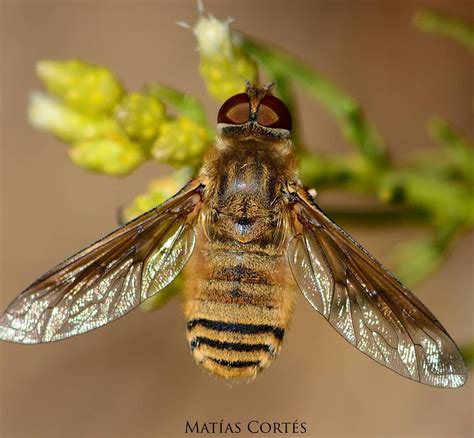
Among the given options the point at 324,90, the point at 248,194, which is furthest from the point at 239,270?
the point at 324,90

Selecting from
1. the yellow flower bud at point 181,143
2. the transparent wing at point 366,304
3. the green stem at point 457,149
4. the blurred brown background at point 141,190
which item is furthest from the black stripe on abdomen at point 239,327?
the blurred brown background at point 141,190

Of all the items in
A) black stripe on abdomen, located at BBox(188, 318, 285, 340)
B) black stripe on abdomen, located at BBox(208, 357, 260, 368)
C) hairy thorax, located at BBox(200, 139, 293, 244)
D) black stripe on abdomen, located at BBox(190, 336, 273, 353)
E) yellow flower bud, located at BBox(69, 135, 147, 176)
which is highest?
yellow flower bud, located at BBox(69, 135, 147, 176)

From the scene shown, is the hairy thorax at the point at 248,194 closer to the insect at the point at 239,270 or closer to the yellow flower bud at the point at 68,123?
the insect at the point at 239,270

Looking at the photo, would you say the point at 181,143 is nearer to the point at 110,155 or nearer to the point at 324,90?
the point at 110,155

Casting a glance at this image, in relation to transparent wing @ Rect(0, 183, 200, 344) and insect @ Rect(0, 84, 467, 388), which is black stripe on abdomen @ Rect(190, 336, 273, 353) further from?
transparent wing @ Rect(0, 183, 200, 344)

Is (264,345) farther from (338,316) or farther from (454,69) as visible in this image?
(454,69)

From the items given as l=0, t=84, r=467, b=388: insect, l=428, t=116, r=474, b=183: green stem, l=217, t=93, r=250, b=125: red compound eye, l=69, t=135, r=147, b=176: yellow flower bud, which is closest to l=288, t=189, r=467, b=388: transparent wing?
l=0, t=84, r=467, b=388: insect

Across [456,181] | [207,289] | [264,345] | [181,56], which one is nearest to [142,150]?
[207,289]
